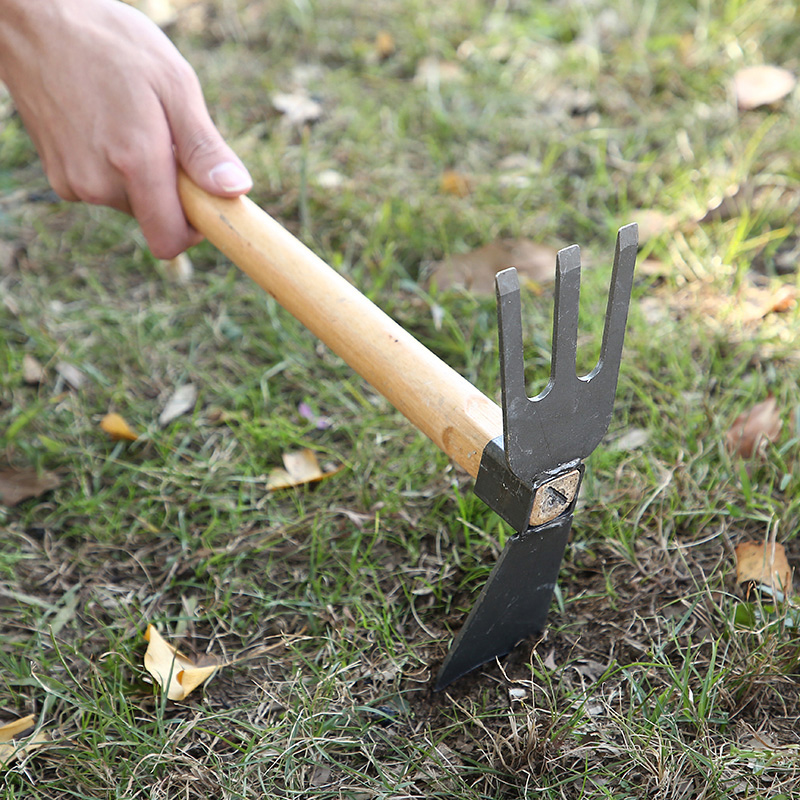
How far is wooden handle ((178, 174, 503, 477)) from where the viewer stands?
4.41ft

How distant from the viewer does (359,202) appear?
251 centimetres

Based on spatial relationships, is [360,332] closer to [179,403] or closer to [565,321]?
[565,321]

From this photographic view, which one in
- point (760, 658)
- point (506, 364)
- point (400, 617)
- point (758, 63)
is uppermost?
point (506, 364)

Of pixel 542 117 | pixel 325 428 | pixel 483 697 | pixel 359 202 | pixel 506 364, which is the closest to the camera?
pixel 506 364

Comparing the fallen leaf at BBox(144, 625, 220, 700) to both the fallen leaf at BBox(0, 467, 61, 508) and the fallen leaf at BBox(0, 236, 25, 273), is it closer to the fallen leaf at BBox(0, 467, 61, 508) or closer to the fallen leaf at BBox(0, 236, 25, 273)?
the fallen leaf at BBox(0, 467, 61, 508)

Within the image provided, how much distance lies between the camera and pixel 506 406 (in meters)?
1.18

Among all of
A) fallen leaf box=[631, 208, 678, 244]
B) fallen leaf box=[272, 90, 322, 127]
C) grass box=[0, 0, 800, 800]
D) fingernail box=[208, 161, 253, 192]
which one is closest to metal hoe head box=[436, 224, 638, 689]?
grass box=[0, 0, 800, 800]

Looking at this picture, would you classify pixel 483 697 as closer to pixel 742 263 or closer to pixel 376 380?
pixel 376 380

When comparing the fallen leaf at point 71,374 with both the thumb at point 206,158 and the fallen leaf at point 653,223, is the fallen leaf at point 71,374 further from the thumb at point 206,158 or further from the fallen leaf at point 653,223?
the fallen leaf at point 653,223

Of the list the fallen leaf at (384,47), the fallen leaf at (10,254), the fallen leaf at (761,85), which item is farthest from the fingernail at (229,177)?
the fallen leaf at (761,85)

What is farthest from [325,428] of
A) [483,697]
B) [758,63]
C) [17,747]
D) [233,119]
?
[758,63]

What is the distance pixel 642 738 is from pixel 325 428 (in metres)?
1.01

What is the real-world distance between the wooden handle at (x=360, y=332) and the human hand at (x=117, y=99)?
9 centimetres

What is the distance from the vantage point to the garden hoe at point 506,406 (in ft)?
3.93
